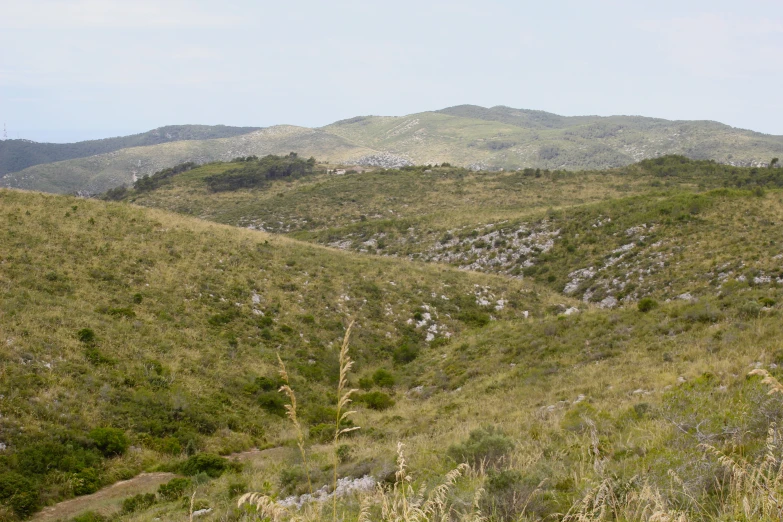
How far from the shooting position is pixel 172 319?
19.6 m

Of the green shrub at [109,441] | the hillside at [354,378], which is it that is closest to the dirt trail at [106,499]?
the hillside at [354,378]

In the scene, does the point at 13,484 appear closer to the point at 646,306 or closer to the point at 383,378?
the point at 383,378

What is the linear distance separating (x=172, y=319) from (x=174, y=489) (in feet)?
36.0

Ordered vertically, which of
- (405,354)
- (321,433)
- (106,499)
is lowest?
(405,354)

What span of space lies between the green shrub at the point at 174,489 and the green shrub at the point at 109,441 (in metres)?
2.81

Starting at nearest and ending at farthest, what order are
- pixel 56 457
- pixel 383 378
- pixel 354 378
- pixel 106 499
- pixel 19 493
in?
pixel 19 493 → pixel 106 499 → pixel 56 457 → pixel 383 378 → pixel 354 378

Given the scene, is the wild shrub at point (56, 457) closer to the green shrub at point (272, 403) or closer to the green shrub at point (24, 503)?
the green shrub at point (24, 503)

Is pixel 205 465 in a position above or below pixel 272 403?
above

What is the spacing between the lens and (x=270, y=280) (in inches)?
1027

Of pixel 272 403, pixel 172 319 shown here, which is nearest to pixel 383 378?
pixel 272 403

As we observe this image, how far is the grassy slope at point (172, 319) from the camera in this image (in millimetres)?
12961

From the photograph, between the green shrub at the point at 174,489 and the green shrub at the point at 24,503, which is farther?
the green shrub at the point at 174,489

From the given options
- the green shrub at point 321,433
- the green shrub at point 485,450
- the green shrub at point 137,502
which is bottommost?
the green shrub at point 321,433

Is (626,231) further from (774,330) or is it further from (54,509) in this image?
(54,509)
